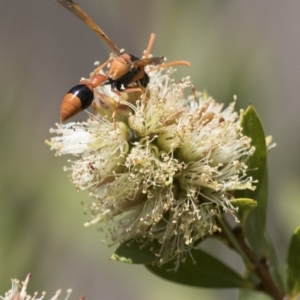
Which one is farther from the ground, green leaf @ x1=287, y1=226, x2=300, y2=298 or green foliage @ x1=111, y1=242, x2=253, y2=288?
green leaf @ x1=287, y1=226, x2=300, y2=298

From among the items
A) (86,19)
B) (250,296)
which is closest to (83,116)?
(86,19)

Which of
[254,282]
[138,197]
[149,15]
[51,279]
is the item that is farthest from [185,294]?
[149,15]

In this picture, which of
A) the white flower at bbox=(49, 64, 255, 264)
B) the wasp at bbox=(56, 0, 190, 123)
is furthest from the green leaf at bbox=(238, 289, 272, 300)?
the wasp at bbox=(56, 0, 190, 123)

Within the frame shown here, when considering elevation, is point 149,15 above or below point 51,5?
below

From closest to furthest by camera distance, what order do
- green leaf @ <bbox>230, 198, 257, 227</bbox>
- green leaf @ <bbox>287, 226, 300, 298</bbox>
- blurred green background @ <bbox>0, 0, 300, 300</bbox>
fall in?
1. green leaf @ <bbox>230, 198, 257, 227</bbox>
2. green leaf @ <bbox>287, 226, 300, 298</bbox>
3. blurred green background @ <bbox>0, 0, 300, 300</bbox>

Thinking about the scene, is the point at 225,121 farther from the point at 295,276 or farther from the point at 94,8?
the point at 94,8

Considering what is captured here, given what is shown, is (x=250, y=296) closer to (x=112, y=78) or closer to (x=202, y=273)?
(x=202, y=273)

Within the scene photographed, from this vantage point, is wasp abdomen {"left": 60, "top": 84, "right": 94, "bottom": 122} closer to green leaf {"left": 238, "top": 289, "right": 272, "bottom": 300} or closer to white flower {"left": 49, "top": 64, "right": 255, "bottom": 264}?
white flower {"left": 49, "top": 64, "right": 255, "bottom": 264}

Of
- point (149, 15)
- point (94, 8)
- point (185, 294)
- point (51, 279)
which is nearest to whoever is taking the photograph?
point (51, 279)
